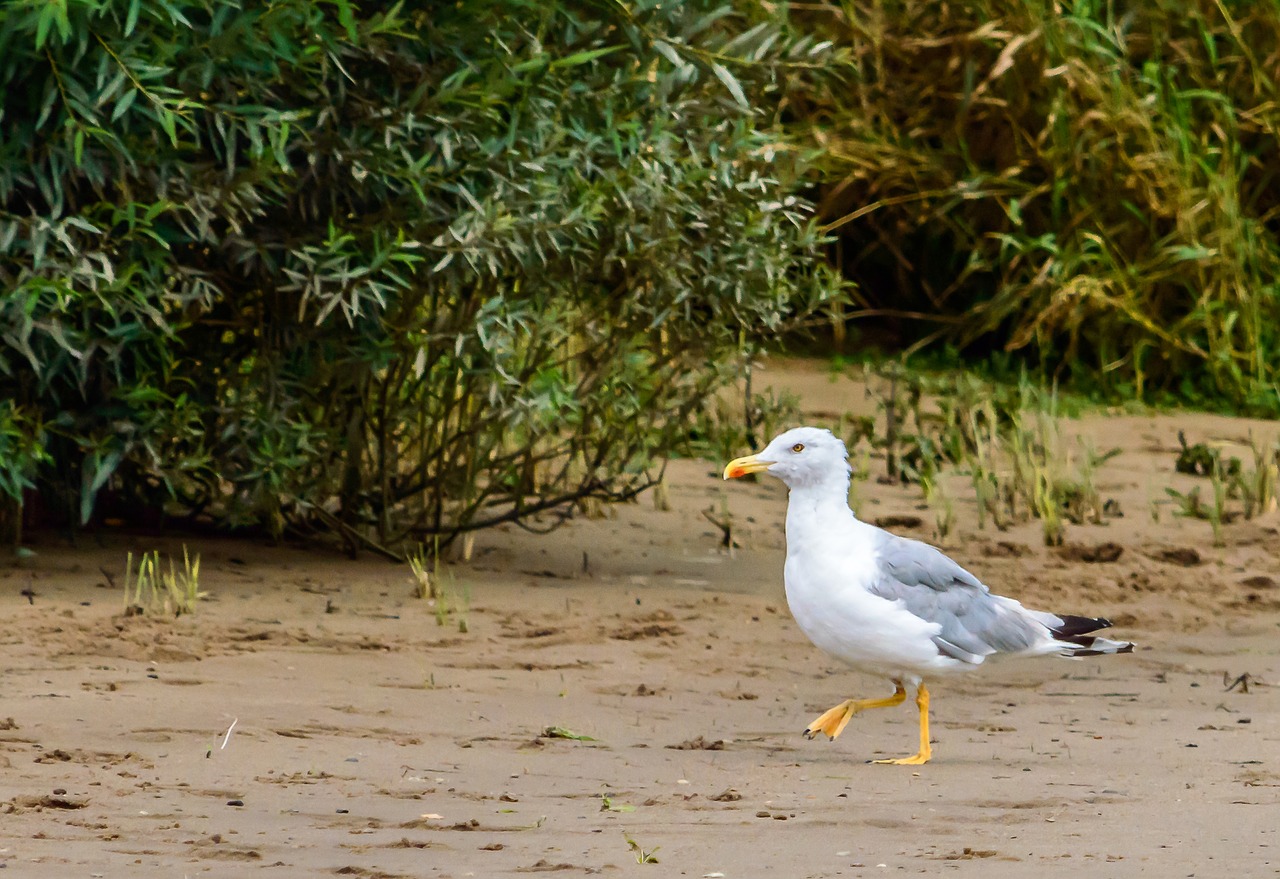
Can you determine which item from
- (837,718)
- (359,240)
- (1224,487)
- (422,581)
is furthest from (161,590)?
(1224,487)

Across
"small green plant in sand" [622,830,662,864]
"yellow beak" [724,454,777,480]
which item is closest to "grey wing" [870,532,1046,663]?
"yellow beak" [724,454,777,480]

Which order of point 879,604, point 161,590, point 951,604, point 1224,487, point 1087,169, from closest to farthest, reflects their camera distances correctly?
point 879,604 < point 951,604 < point 161,590 < point 1224,487 < point 1087,169

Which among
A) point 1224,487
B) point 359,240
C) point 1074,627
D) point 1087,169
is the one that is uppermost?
point 1087,169

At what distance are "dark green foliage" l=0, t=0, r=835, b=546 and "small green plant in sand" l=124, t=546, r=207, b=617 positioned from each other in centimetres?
34

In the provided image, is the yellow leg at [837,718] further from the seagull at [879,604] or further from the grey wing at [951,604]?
the grey wing at [951,604]

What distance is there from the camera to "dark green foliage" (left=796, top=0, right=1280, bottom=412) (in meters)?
12.5

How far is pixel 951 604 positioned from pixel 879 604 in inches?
10.5

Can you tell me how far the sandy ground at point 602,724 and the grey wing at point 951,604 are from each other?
1.02 feet

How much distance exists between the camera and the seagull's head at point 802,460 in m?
5.63

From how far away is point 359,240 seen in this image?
7211mm

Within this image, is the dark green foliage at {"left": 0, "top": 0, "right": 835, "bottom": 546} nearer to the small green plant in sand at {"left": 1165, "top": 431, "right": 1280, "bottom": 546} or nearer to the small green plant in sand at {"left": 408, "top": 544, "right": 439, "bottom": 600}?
the small green plant in sand at {"left": 408, "top": 544, "right": 439, "bottom": 600}

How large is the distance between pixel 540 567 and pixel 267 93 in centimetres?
239

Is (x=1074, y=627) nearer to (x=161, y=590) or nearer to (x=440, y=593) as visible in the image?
(x=440, y=593)

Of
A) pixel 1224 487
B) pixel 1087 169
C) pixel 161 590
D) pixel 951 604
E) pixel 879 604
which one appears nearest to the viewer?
pixel 879 604
